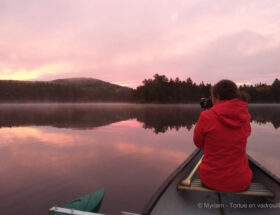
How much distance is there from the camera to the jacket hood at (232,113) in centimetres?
225

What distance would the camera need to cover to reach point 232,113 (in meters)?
2.24

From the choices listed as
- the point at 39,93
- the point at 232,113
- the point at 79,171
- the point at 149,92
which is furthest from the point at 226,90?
the point at 39,93

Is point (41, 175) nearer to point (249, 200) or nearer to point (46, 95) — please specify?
point (249, 200)

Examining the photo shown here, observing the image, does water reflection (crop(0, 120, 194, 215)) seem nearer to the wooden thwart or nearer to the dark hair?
the wooden thwart

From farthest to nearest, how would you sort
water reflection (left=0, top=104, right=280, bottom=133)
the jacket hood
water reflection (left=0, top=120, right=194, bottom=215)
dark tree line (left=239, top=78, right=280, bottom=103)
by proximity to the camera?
dark tree line (left=239, top=78, right=280, bottom=103)
water reflection (left=0, top=104, right=280, bottom=133)
water reflection (left=0, top=120, right=194, bottom=215)
the jacket hood

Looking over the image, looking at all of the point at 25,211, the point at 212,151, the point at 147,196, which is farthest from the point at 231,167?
the point at 25,211

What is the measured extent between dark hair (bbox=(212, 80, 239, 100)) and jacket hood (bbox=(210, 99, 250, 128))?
91 mm

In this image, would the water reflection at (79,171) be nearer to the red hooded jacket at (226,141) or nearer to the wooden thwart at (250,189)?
the wooden thwart at (250,189)

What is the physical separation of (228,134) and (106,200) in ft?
11.8

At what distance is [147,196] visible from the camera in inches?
189

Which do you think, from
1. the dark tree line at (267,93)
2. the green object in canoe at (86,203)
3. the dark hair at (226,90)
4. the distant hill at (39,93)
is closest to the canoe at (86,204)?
the green object in canoe at (86,203)

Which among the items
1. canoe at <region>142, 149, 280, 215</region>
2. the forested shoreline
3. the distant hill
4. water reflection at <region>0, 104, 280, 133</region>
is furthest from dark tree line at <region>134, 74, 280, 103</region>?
canoe at <region>142, 149, 280, 215</region>

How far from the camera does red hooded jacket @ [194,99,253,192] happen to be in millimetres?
2277

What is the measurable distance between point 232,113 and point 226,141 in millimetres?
370
